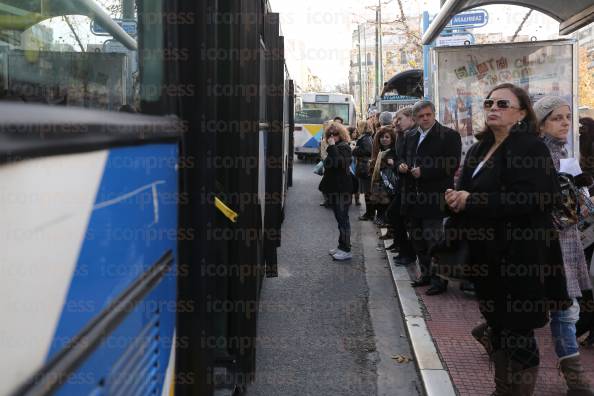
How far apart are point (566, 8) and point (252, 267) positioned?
15.8 ft

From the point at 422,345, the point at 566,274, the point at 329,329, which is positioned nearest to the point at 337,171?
the point at 329,329

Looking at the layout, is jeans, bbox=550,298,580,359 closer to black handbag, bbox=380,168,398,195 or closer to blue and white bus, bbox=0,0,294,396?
blue and white bus, bbox=0,0,294,396

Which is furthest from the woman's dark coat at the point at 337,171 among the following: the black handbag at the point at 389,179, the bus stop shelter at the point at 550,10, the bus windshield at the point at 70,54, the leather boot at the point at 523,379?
the bus windshield at the point at 70,54

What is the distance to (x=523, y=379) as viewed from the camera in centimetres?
319

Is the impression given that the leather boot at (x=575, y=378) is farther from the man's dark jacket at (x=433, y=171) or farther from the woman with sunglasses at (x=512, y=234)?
the man's dark jacket at (x=433, y=171)

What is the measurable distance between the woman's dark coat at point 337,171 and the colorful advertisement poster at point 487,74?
134cm

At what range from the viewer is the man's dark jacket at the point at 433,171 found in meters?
5.57

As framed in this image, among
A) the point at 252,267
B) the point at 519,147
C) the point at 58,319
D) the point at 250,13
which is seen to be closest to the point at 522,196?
the point at 519,147

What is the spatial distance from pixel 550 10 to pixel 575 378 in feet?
14.7

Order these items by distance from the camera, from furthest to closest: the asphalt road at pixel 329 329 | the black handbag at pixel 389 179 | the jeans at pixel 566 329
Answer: the black handbag at pixel 389 179 → the asphalt road at pixel 329 329 → the jeans at pixel 566 329

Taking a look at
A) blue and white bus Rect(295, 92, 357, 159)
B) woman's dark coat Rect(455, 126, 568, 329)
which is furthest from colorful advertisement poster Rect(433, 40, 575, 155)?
blue and white bus Rect(295, 92, 357, 159)

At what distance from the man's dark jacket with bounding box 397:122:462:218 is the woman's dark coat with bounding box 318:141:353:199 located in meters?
1.58

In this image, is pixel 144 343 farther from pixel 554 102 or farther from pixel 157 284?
pixel 554 102

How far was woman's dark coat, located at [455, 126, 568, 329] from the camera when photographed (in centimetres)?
304
